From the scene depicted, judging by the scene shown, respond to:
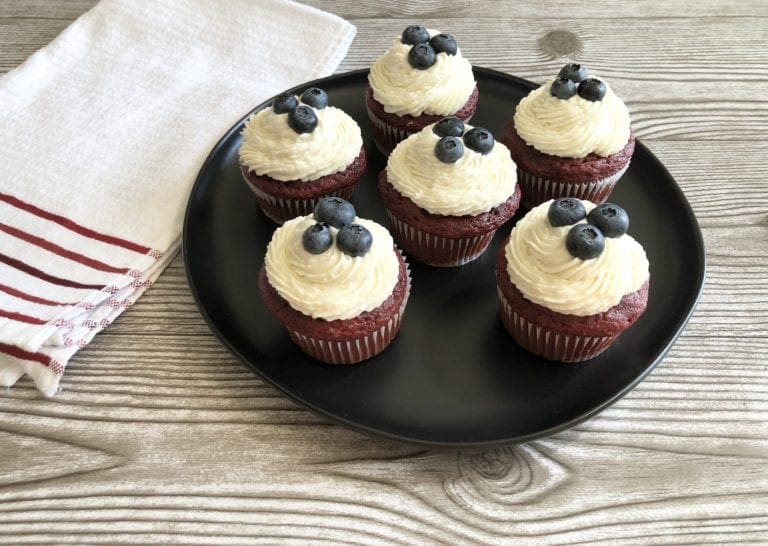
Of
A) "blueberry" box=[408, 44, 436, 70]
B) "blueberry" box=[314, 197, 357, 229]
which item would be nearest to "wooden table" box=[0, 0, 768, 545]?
"blueberry" box=[314, 197, 357, 229]

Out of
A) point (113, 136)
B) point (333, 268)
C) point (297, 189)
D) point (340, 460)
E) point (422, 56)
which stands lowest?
point (340, 460)

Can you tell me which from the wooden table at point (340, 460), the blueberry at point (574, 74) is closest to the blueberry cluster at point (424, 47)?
the blueberry at point (574, 74)

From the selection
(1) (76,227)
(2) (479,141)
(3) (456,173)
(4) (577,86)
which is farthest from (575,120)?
(1) (76,227)

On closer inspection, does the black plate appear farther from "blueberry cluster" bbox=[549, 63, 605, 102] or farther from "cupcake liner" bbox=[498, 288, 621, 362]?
"blueberry cluster" bbox=[549, 63, 605, 102]

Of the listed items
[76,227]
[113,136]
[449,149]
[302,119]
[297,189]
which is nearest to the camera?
[449,149]

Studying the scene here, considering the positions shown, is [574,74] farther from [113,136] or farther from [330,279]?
[113,136]

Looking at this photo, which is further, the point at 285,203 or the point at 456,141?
the point at 285,203
